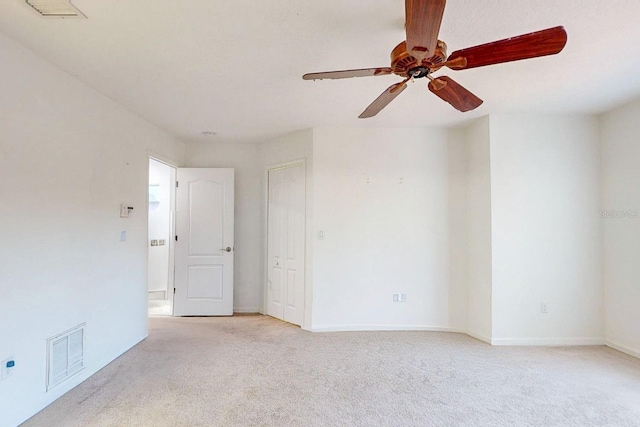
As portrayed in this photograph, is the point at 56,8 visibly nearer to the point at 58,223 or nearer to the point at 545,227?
the point at 58,223

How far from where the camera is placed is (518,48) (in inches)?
61.0

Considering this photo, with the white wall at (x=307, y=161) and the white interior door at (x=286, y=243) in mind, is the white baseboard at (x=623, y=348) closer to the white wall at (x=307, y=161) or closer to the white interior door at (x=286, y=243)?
the white wall at (x=307, y=161)

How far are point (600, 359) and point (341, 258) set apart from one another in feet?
9.22

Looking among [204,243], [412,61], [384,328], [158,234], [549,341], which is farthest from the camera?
[158,234]

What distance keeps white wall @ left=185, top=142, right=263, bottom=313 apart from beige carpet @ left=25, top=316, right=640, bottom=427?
3.80 ft

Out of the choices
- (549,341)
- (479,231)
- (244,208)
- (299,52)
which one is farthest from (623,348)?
(244,208)

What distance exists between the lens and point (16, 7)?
180cm

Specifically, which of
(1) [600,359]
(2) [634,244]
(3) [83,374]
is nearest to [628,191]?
(2) [634,244]

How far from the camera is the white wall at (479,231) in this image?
12.3ft

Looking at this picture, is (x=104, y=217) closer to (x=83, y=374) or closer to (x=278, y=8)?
(x=83, y=374)

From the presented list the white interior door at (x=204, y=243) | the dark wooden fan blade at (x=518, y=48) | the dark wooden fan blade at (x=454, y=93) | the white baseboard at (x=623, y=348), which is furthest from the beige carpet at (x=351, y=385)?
the dark wooden fan blade at (x=518, y=48)

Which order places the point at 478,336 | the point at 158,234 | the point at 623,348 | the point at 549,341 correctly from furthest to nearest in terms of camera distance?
the point at 158,234 → the point at 478,336 → the point at 549,341 → the point at 623,348

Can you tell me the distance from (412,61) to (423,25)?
35 centimetres

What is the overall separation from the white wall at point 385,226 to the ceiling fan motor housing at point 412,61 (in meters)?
2.36
